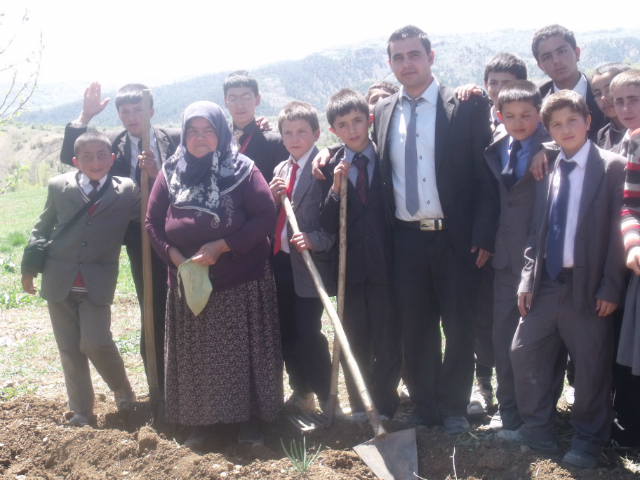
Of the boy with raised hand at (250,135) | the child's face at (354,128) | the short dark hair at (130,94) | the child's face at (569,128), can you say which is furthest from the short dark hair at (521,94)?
the short dark hair at (130,94)

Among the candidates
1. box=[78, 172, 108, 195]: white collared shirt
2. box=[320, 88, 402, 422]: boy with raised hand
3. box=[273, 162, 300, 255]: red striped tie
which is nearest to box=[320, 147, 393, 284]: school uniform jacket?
box=[320, 88, 402, 422]: boy with raised hand

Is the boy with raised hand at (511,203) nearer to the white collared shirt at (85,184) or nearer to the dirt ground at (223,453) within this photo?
the dirt ground at (223,453)

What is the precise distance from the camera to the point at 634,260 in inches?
104

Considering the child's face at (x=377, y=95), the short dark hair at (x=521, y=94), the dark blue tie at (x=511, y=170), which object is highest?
the child's face at (x=377, y=95)

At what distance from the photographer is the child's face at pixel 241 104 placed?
4348mm

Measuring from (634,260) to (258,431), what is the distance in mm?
2438

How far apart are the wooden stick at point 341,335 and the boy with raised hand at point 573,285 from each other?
815 mm

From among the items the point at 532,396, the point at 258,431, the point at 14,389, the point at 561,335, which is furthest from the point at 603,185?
the point at 14,389

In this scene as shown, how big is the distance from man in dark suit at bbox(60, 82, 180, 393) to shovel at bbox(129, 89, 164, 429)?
6.6 inches

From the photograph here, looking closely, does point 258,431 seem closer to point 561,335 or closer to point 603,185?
point 561,335

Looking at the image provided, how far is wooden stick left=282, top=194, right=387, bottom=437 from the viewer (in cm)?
322

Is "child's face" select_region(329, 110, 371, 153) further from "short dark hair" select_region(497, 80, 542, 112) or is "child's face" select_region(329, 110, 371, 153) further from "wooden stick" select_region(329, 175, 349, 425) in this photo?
"short dark hair" select_region(497, 80, 542, 112)

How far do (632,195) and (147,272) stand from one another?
9.87 feet

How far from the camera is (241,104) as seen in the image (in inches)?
171
